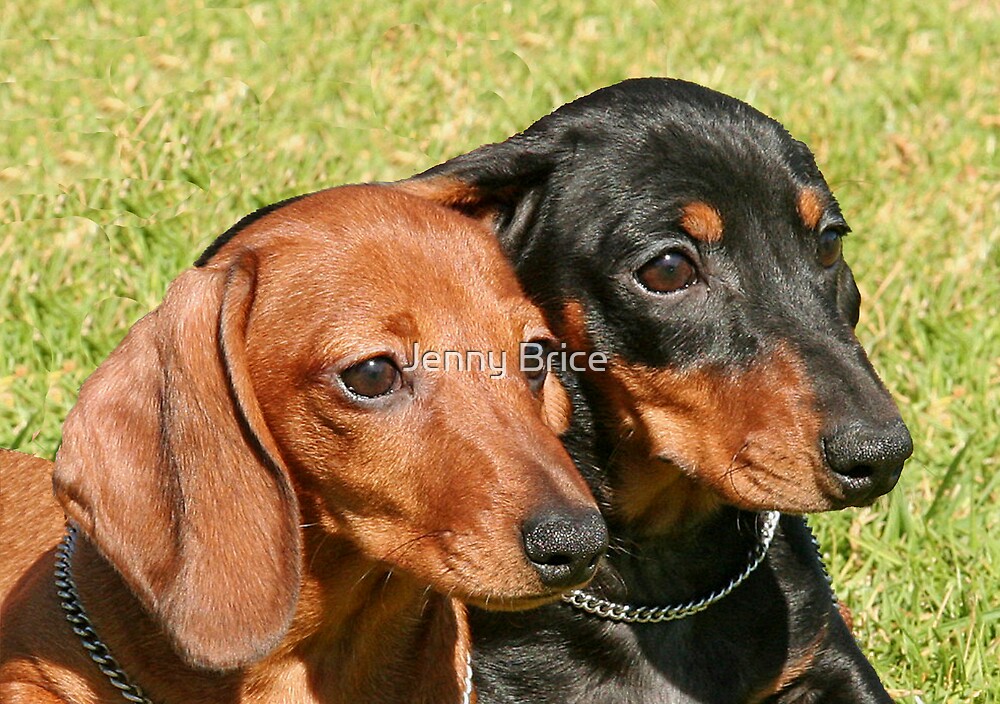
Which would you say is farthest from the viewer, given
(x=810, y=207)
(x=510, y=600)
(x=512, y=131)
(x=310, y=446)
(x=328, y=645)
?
(x=512, y=131)

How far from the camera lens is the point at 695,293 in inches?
163

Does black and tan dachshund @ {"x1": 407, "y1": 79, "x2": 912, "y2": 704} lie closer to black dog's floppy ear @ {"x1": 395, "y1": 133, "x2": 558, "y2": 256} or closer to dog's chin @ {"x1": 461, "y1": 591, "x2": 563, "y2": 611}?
black dog's floppy ear @ {"x1": 395, "y1": 133, "x2": 558, "y2": 256}

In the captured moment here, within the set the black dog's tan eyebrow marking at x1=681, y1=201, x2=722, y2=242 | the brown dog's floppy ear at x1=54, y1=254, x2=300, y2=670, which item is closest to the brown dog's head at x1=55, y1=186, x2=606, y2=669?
the brown dog's floppy ear at x1=54, y1=254, x2=300, y2=670

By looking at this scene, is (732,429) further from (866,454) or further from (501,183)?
(501,183)

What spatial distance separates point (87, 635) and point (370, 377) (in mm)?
976

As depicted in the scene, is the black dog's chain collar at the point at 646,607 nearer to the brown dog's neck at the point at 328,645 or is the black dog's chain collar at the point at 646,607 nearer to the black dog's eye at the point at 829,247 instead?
the brown dog's neck at the point at 328,645

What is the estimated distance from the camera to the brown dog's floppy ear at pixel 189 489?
3518 millimetres

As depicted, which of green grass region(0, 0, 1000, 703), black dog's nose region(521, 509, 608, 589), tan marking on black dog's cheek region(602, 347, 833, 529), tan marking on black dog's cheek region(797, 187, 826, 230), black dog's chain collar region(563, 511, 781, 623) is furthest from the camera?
green grass region(0, 0, 1000, 703)

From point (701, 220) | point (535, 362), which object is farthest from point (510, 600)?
point (701, 220)

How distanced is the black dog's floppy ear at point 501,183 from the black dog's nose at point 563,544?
1.20 meters

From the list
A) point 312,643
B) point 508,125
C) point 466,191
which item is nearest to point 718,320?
point 466,191

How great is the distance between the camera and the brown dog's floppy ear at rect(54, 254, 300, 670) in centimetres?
352

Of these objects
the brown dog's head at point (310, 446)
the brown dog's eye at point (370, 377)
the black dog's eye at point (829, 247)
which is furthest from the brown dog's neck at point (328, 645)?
the black dog's eye at point (829, 247)

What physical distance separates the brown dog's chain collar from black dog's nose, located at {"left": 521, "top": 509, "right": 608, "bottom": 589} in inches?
43.2
